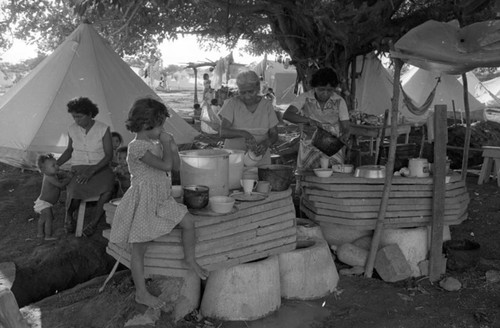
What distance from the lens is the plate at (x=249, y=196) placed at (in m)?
3.16

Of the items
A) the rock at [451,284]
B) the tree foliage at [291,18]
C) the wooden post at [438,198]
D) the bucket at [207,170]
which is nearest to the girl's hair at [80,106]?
the tree foliage at [291,18]

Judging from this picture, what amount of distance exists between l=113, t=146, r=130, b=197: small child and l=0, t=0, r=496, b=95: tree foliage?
145 cm

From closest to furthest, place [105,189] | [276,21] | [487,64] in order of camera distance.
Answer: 1. [487,64]
2. [105,189]
3. [276,21]

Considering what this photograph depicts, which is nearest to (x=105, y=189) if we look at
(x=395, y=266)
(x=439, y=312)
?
(x=395, y=266)

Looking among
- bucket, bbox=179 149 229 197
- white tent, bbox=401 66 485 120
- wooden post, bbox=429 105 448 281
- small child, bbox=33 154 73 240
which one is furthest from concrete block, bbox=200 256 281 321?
white tent, bbox=401 66 485 120

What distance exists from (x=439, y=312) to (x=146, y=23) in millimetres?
6376

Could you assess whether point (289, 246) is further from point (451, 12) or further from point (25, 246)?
point (451, 12)

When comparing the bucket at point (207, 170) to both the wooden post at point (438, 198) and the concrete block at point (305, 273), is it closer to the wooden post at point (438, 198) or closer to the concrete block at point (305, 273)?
the concrete block at point (305, 273)

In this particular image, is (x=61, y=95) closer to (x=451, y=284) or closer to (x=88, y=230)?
(x=88, y=230)

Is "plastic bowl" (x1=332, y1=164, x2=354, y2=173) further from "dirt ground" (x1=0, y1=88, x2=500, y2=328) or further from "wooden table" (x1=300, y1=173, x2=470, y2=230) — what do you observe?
"dirt ground" (x1=0, y1=88, x2=500, y2=328)

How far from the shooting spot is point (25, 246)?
435cm

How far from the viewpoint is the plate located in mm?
3161

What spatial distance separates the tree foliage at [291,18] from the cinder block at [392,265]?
2877mm

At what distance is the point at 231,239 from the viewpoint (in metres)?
3.03
